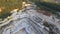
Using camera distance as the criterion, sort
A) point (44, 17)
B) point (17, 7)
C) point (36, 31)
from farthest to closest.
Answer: point (17, 7) → point (44, 17) → point (36, 31)

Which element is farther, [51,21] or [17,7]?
[17,7]

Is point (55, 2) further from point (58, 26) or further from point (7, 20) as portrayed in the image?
point (7, 20)

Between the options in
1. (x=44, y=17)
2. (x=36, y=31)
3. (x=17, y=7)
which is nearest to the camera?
(x=36, y=31)

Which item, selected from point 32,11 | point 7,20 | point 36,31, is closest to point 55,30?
point 36,31

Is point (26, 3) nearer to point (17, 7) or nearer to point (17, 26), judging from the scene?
point (17, 7)

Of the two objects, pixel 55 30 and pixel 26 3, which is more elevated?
pixel 26 3

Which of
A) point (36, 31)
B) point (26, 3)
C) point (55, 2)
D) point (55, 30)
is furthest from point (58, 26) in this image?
point (26, 3)
